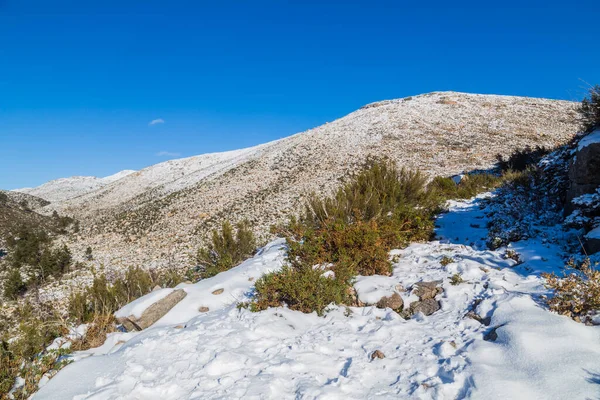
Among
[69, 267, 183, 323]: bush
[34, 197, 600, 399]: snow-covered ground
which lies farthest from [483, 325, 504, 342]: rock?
[69, 267, 183, 323]: bush

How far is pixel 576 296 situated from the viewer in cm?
395

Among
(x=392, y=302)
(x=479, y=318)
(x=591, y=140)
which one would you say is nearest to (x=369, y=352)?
(x=392, y=302)

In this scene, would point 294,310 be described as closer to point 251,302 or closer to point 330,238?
point 251,302

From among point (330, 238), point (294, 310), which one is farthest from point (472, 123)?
point (294, 310)

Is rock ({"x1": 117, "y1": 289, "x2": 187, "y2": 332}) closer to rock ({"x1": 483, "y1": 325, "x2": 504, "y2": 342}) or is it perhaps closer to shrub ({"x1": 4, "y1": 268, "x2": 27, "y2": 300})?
rock ({"x1": 483, "y1": 325, "x2": 504, "y2": 342})

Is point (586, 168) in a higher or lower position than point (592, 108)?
lower

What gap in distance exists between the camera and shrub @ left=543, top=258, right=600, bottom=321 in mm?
3807

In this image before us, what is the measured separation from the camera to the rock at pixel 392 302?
4.89 metres

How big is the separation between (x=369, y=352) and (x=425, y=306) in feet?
4.53

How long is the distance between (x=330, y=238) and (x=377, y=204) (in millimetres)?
2504

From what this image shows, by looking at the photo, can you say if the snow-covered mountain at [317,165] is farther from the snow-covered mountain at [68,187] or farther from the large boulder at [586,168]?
the snow-covered mountain at [68,187]

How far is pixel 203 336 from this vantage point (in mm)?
4387

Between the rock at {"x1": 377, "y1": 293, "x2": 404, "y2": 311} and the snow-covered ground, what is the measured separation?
14 centimetres

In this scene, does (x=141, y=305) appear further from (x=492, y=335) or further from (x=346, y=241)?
(x=492, y=335)
